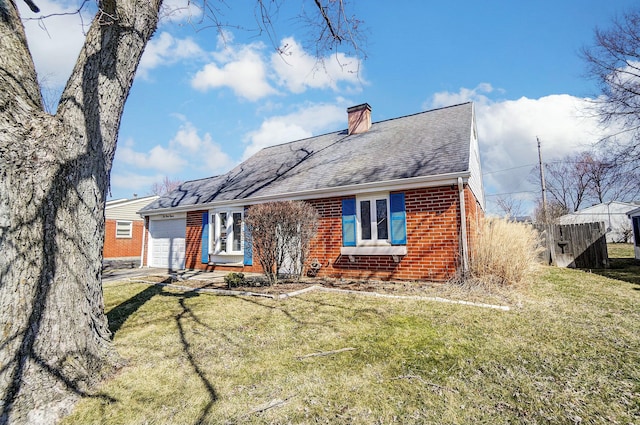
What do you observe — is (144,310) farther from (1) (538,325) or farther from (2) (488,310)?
(1) (538,325)

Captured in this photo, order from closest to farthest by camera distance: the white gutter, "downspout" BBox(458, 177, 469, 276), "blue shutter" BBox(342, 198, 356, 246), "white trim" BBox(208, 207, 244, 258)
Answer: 1. "downspout" BBox(458, 177, 469, 276)
2. the white gutter
3. "blue shutter" BBox(342, 198, 356, 246)
4. "white trim" BBox(208, 207, 244, 258)

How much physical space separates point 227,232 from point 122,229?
14.0 meters

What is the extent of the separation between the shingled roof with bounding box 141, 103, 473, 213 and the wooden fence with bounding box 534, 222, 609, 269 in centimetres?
576

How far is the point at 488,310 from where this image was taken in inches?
200

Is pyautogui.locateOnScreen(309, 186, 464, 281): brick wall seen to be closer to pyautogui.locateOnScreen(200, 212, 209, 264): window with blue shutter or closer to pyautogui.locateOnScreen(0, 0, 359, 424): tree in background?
pyautogui.locateOnScreen(200, 212, 209, 264): window with blue shutter

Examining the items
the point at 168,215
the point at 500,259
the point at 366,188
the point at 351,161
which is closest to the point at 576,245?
the point at 500,259

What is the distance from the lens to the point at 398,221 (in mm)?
8203

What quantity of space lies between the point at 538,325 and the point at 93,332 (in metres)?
5.57

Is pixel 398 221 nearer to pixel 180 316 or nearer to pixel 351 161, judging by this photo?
pixel 351 161

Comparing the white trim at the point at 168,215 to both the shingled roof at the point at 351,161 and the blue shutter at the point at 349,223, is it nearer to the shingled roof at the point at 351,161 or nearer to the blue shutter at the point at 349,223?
the shingled roof at the point at 351,161

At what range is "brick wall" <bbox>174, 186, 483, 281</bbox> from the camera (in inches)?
299

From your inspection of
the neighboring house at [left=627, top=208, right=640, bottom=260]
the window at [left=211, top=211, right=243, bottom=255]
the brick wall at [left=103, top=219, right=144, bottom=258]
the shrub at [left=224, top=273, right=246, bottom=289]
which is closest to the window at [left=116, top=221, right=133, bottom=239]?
the brick wall at [left=103, top=219, right=144, bottom=258]

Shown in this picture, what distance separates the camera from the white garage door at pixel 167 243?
13.5m

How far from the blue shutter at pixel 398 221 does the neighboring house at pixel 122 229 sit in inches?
770
